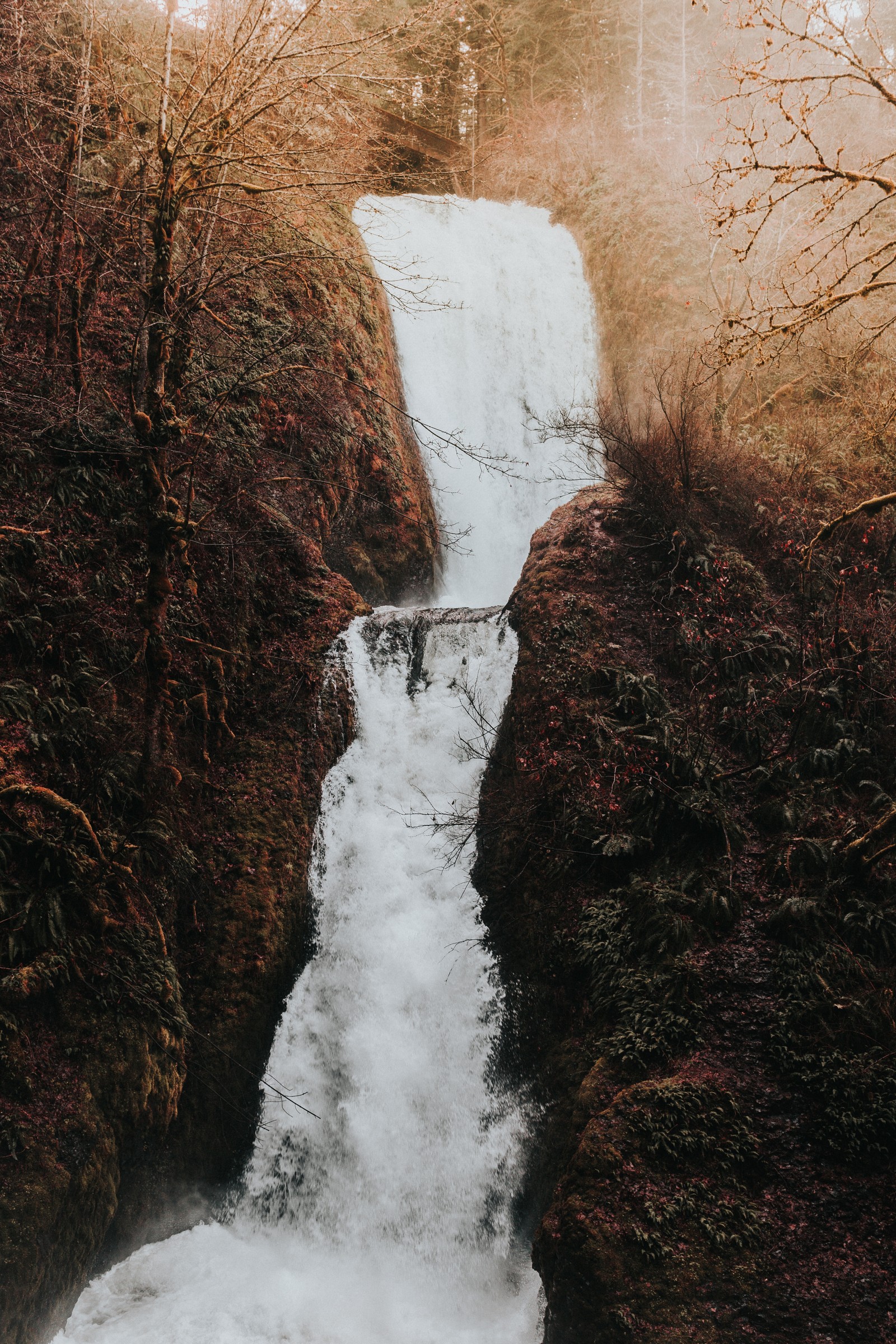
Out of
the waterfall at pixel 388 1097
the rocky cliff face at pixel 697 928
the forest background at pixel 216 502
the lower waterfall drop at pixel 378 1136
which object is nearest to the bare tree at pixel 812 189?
the forest background at pixel 216 502

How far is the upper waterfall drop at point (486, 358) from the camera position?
15719mm

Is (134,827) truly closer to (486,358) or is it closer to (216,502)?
(216,502)

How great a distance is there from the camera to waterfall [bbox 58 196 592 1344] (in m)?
6.46

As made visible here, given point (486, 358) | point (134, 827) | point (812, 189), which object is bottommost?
point (134, 827)

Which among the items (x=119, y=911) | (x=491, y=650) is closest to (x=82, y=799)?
(x=119, y=911)

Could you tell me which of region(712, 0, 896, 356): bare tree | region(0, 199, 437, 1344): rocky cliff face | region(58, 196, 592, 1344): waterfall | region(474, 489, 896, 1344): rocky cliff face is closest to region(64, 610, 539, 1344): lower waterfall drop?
region(58, 196, 592, 1344): waterfall

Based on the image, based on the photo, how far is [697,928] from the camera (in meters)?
7.39

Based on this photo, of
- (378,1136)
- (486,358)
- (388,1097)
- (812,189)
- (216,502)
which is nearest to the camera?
A: (378,1136)

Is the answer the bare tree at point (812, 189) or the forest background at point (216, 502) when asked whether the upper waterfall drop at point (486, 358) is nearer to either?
the forest background at point (216, 502)

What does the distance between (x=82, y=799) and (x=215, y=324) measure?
784cm

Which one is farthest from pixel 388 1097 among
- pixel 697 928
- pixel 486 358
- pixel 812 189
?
pixel 812 189

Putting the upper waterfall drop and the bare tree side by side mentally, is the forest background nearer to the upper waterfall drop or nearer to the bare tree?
the bare tree

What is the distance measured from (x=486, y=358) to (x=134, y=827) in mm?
13718

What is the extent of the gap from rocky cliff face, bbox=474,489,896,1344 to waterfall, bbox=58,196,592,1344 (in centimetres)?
53
